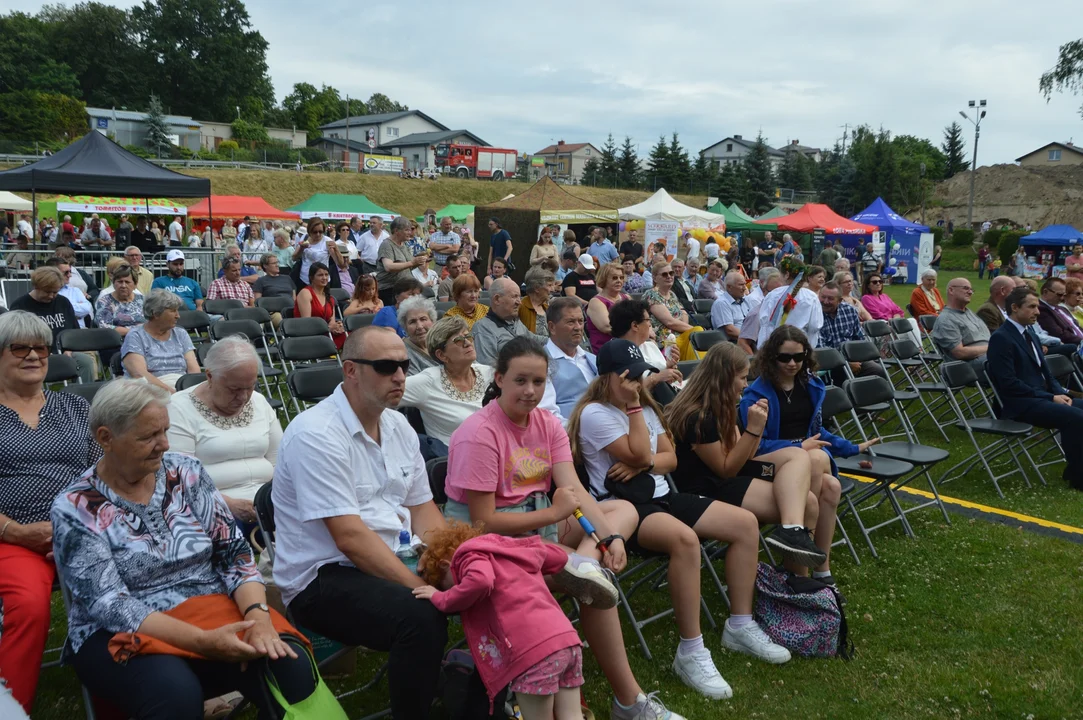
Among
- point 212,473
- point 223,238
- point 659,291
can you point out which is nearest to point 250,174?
point 223,238

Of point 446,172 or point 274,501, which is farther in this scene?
point 446,172

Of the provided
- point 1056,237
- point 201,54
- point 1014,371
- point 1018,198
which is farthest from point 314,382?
point 201,54

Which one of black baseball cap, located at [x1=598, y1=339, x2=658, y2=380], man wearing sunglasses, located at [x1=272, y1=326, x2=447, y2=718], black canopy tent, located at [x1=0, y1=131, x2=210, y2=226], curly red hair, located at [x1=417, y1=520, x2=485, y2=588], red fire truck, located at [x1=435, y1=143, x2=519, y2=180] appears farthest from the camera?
red fire truck, located at [x1=435, y1=143, x2=519, y2=180]

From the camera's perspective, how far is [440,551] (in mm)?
2783

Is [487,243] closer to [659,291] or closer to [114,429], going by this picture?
[659,291]

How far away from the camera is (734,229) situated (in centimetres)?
3053

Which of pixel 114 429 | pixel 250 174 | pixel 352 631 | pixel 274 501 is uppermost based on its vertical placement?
pixel 250 174

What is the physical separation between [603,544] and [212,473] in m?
1.82

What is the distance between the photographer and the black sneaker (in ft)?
12.8

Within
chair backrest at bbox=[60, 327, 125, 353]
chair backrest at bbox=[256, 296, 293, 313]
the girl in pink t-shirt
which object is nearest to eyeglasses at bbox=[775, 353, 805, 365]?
the girl in pink t-shirt

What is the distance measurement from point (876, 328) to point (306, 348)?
6138 mm

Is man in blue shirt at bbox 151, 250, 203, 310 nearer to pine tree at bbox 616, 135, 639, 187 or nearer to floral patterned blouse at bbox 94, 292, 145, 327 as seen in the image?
floral patterned blouse at bbox 94, 292, 145, 327

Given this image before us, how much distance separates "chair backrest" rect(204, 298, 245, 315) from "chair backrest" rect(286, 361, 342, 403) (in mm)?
4310

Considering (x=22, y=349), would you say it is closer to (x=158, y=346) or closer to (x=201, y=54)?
(x=158, y=346)
